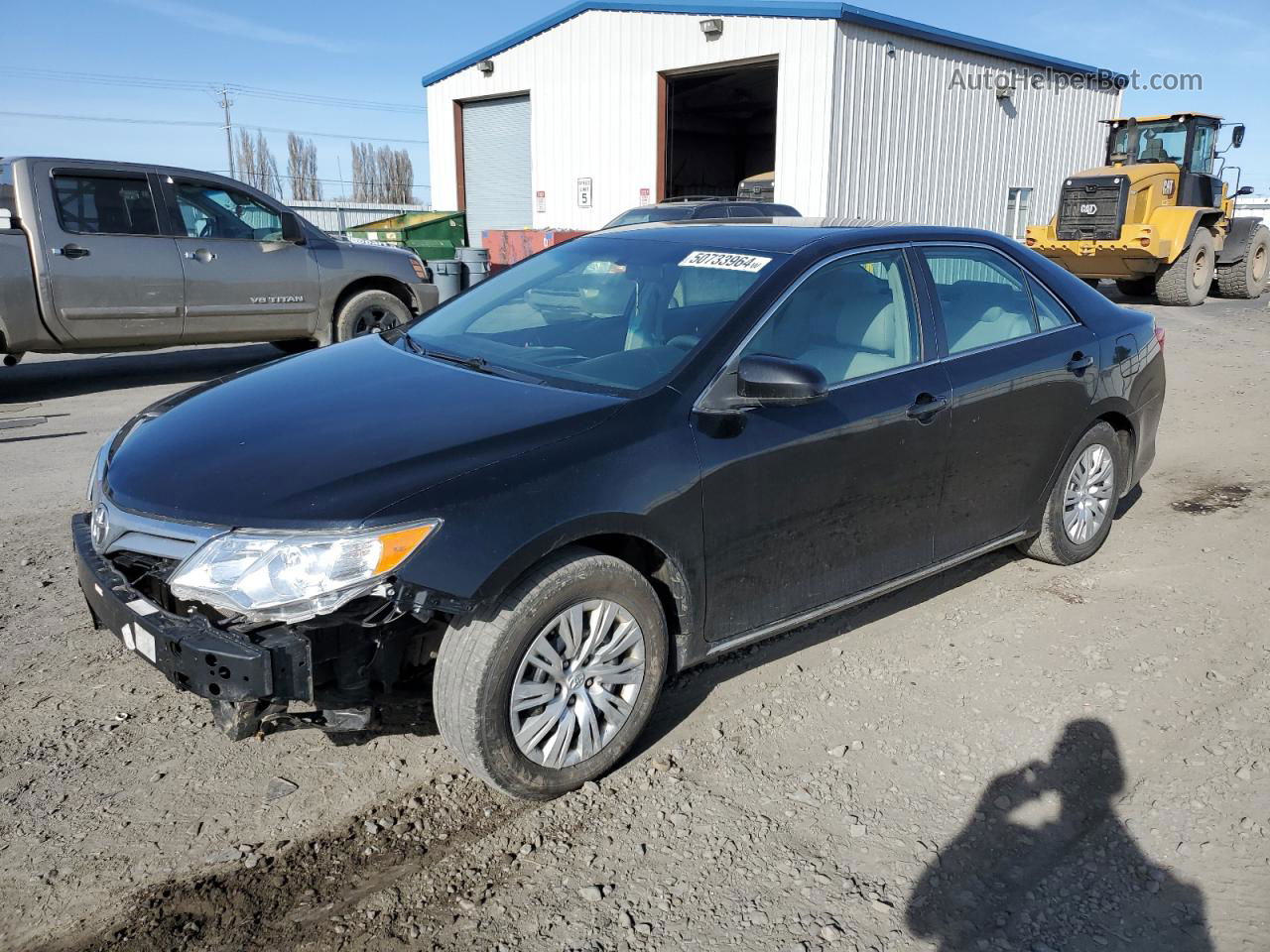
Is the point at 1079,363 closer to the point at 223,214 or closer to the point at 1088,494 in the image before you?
the point at 1088,494

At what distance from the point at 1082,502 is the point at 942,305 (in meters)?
1.44

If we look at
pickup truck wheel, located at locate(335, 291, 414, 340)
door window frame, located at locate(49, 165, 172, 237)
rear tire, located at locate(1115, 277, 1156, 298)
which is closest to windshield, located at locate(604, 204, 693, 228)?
pickup truck wheel, located at locate(335, 291, 414, 340)

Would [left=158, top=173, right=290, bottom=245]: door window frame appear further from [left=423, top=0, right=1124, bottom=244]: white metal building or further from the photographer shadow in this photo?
[left=423, top=0, right=1124, bottom=244]: white metal building

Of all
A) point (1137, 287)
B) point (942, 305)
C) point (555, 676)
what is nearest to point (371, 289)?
point (942, 305)

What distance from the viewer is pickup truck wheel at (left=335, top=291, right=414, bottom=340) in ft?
32.5

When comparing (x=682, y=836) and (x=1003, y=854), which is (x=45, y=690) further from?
(x=1003, y=854)

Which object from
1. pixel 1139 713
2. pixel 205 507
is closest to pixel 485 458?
pixel 205 507

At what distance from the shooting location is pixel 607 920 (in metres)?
2.52

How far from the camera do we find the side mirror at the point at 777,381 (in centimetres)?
314

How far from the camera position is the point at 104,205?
336 inches

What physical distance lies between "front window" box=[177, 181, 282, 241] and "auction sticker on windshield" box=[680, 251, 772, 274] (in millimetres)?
6693

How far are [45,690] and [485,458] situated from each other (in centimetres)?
196

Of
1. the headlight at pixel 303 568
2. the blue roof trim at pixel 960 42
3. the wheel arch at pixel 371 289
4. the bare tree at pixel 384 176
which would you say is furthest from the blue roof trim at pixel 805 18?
the bare tree at pixel 384 176

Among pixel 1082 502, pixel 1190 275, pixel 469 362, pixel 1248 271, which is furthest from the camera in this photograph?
pixel 1248 271
